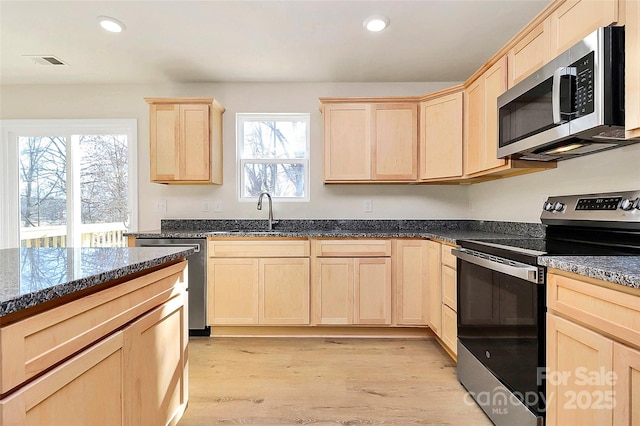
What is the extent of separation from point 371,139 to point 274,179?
44.1 inches

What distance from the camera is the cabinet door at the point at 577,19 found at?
136cm

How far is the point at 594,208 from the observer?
171 centimetres

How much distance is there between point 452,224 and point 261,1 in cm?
263

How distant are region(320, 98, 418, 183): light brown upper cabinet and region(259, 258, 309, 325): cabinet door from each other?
3.06ft

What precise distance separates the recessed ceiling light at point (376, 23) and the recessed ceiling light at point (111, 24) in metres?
1.78

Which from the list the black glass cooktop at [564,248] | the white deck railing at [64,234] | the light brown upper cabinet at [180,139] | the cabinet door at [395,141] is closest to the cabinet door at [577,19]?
the black glass cooktop at [564,248]

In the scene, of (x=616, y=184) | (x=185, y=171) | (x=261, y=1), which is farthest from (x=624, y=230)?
(x=185, y=171)

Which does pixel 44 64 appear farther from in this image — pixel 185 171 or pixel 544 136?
pixel 544 136

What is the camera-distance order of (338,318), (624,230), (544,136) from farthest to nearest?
(338,318) < (544,136) < (624,230)

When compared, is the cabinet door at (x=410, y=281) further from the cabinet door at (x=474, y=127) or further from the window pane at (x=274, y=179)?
the window pane at (x=274, y=179)

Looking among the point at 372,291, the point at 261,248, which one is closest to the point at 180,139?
the point at 261,248

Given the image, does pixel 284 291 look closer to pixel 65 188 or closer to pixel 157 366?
pixel 157 366

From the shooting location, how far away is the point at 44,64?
304 centimetres

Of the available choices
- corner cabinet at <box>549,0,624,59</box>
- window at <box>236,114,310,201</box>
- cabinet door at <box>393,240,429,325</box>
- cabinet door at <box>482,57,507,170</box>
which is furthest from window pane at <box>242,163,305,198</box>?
corner cabinet at <box>549,0,624,59</box>
